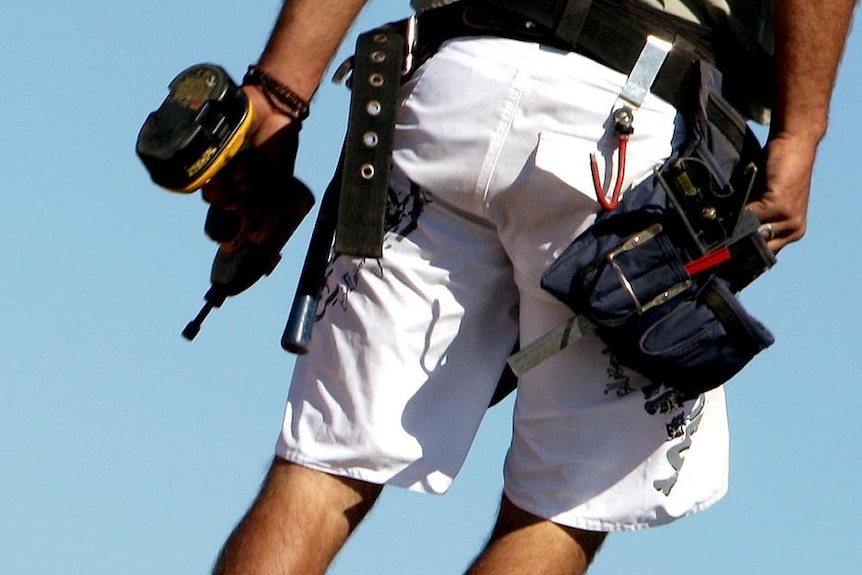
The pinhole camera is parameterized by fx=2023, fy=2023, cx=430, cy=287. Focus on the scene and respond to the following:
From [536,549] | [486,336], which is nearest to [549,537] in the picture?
[536,549]

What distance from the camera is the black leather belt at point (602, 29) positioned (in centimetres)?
358

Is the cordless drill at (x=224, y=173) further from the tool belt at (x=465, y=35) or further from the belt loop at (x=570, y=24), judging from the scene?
the belt loop at (x=570, y=24)

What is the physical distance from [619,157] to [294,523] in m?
0.88

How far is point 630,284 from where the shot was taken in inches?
140

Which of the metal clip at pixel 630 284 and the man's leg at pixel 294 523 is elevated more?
the metal clip at pixel 630 284

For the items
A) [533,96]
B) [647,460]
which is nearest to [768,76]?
[533,96]

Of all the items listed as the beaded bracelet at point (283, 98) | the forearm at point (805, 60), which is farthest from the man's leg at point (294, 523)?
the forearm at point (805, 60)

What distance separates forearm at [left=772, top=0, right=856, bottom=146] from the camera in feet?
11.7

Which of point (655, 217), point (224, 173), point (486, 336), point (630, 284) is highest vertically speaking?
point (655, 217)

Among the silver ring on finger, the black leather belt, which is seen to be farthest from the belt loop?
the silver ring on finger

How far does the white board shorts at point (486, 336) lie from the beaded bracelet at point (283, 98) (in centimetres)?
19

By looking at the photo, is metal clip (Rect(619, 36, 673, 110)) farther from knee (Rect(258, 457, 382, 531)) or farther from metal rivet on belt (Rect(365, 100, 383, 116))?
knee (Rect(258, 457, 382, 531))

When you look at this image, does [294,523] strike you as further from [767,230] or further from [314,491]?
[767,230]

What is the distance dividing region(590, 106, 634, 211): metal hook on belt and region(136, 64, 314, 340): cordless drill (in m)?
0.57
